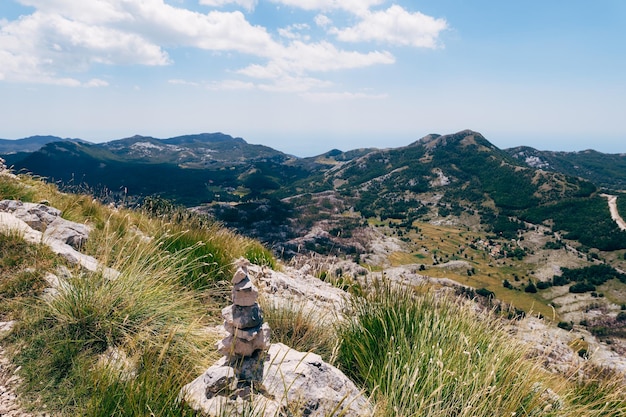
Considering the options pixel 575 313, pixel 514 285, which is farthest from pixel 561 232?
pixel 575 313

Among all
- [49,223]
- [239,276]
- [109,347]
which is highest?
[239,276]

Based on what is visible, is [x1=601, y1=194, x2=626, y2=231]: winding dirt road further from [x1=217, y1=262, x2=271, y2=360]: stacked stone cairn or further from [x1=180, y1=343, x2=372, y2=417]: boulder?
[x1=217, y1=262, x2=271, y2=360]: stacked stone cairn

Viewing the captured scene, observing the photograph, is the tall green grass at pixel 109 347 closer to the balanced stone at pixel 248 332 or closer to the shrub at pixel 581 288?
the balanced stone at pixel 248 332

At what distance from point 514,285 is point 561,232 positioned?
71.6m

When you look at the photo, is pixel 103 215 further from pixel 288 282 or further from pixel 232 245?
pixel 288 282

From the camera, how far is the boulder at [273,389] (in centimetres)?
333

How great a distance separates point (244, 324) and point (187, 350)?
1.25 meters

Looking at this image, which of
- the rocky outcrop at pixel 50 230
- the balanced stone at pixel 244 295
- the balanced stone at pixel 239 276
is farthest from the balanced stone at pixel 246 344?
the rocky outcrop at pixel 50 230

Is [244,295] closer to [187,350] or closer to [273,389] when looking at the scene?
[273,389]

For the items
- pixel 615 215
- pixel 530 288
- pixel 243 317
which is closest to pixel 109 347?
pixel 243 317

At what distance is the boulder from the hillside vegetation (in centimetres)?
24

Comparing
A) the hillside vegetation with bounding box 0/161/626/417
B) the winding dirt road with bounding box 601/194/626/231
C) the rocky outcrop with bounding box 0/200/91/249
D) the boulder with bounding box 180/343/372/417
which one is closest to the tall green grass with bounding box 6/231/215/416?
the hillside vegetation with bounding box 0/161/626/417

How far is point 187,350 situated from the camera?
15.0 feet

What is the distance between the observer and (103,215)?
11.6 metres
